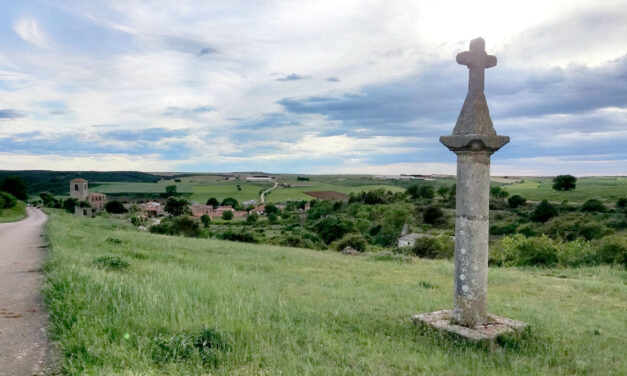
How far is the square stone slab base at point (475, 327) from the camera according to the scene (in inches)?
247

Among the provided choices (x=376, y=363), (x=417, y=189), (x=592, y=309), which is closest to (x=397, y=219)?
(x=417, y=189)

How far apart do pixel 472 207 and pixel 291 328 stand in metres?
3.33

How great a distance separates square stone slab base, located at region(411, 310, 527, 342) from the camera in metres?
6.27

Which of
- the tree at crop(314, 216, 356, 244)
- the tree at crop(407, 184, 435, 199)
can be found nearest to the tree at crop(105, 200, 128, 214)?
the tree at crop(314, 216, 356, 244)

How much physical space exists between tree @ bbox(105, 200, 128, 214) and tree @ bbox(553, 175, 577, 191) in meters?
86.4

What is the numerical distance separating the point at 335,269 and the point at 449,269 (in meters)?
4.23

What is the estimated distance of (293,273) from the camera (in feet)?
42.2

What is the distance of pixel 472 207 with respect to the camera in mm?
6680

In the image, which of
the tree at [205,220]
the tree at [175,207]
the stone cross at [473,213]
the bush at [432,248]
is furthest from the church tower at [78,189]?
the stone cross at [473,213]

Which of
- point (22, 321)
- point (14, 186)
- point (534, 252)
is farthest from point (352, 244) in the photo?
point (14, 186)

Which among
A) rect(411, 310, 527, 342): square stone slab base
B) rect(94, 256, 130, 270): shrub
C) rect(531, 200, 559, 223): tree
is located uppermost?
rect(94, 256, 130, 270): shrub

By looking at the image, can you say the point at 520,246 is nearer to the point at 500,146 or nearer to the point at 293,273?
the point at 293,273

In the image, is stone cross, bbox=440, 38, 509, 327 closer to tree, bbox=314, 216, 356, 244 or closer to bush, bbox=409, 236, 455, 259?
bush, bbox=409, 236, 455, 259

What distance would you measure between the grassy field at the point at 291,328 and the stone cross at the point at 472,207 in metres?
0.71
